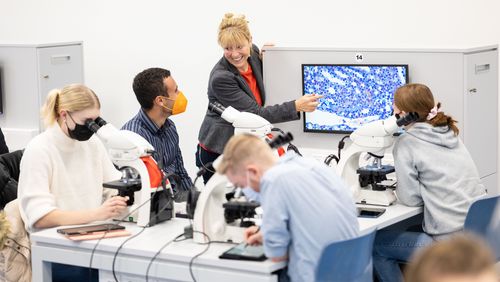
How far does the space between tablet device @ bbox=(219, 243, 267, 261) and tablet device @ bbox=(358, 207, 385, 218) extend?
694 mm

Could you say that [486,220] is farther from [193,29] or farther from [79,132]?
[193,29]

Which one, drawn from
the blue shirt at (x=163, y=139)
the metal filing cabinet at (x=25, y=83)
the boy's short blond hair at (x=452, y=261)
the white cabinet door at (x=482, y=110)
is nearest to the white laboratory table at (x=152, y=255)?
the blue shirt at (x=163, y=139)

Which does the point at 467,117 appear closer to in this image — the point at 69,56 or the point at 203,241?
the point at 203,241

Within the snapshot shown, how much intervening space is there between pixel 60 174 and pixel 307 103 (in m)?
1.42

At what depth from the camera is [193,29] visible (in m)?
6.14

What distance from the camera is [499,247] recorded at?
342cm

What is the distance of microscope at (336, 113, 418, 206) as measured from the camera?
3557 mm

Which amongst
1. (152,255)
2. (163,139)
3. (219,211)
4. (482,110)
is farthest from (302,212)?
(482,110)

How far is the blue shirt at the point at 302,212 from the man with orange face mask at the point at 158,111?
48.6 inches

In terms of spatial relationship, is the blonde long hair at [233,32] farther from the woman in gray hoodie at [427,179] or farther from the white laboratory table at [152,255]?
the white laboratory table at [152,255]

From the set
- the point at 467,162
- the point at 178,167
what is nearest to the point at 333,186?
the point at 467,162

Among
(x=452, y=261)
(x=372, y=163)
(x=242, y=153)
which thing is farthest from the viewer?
(x=372, y=163)

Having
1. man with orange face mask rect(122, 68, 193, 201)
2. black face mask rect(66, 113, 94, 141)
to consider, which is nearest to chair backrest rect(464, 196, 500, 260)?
man with orange face mask rect(122, 68, 193, 201)

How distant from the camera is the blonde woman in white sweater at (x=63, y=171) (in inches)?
126
